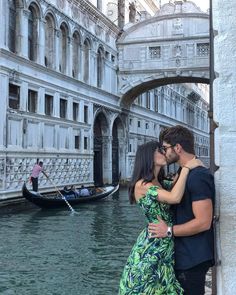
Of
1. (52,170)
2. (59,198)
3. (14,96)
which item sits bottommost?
(59,198)

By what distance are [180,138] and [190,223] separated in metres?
0.30

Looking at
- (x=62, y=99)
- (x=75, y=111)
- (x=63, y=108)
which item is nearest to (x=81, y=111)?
(x=75, y=111)

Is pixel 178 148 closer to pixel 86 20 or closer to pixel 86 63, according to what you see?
pixel 86 63

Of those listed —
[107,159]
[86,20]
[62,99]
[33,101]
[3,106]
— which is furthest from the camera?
[107,159]

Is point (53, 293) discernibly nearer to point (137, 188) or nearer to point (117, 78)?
point (137, 188)

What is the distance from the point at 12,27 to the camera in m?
11.4

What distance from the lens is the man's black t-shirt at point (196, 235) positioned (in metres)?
1.60

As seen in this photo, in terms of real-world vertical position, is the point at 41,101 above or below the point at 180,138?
above

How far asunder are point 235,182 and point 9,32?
10.5 metres

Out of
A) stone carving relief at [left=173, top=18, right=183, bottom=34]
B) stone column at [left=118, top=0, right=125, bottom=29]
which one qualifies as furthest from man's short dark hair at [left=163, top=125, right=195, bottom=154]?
stone column at [left=118, top=0, right=125, bottom=29]

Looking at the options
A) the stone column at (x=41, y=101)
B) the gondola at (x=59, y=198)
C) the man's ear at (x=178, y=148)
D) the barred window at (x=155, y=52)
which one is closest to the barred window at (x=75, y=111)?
the stone column at (x=41, y=101)

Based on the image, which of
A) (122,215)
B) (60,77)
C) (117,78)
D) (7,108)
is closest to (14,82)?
(7,108)

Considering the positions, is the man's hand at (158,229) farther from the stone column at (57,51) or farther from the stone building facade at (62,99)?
the stone column at (57,51)

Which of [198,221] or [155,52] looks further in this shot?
[155,52]
